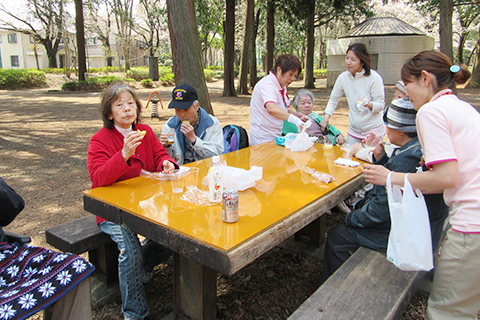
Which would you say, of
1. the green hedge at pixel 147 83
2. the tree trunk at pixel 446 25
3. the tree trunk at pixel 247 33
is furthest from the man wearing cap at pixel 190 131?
the green hedge at pixel 147 83

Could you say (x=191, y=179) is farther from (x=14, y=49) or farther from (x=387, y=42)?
(x=14, y=49)

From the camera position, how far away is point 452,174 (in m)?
1.65

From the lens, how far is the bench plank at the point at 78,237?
2.29 metres

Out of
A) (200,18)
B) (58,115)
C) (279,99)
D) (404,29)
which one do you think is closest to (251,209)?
(279,99)

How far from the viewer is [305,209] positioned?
2039 mm

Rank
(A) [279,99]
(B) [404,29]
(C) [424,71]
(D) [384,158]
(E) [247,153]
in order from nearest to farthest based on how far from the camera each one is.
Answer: (C) [424,71], (D) [384,158], (E) [247,153], (A) [279,99], (B) [404,29]

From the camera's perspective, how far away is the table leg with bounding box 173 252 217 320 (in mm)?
2100

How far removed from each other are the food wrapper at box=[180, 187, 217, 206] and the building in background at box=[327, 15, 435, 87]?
2292cm

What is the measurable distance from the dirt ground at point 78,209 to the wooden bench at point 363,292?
2.15ft

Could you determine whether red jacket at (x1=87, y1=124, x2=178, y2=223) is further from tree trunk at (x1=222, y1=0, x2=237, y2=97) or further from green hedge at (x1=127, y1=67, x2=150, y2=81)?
green hedge at (x1=127, y1=67, x2=150, y2=81)

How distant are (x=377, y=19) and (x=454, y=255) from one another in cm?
2583

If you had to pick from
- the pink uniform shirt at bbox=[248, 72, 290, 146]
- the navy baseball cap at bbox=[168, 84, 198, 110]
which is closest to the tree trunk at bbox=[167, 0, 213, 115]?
the pink uniform shirt at bbox=[248, 72, 290, 146]

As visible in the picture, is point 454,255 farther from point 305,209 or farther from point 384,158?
point 384,158

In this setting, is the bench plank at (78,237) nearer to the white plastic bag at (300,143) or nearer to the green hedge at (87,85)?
the white plastic bag at (300,143)
